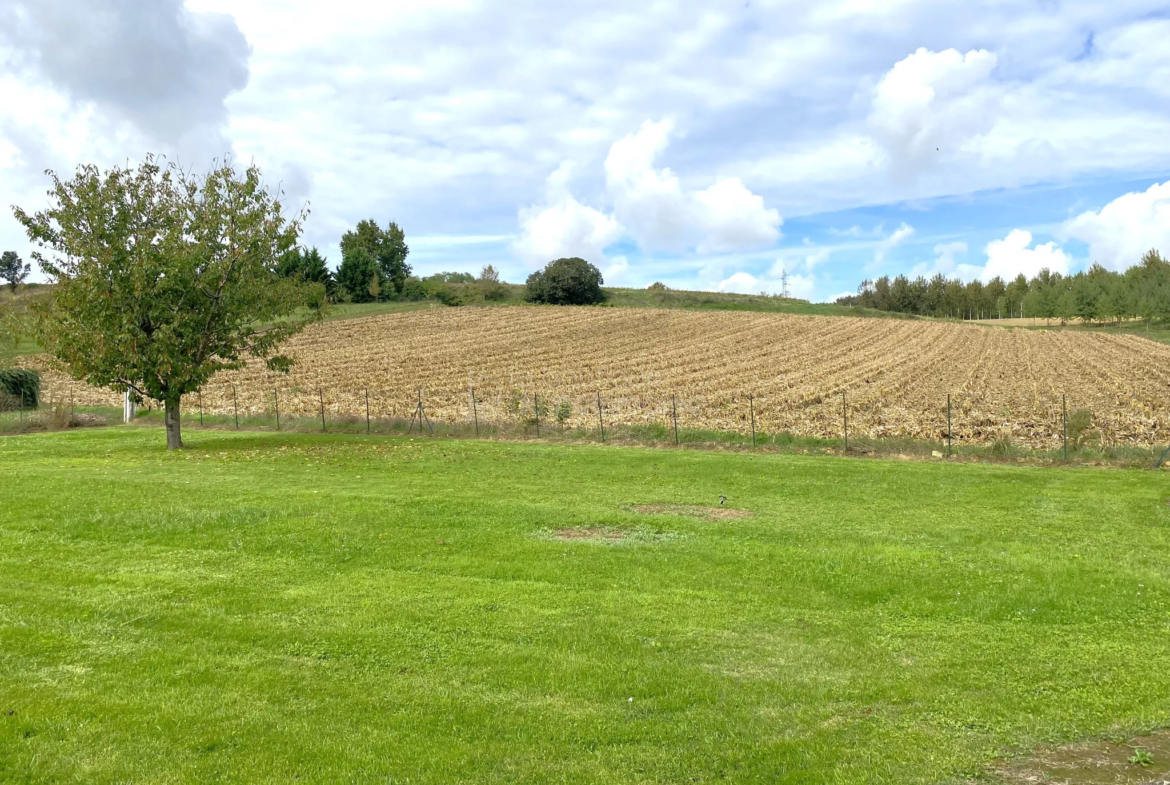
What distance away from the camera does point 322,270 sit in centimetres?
8300

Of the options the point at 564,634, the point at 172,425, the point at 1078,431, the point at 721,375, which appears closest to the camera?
the point at 564,634

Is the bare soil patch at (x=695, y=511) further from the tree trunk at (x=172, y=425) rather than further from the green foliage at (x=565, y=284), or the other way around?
the green foliage at (x=565, y=284)

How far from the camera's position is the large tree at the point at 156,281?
2216 cm

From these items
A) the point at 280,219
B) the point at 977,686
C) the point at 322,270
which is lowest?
the point at 977,686

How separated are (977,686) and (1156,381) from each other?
130ft

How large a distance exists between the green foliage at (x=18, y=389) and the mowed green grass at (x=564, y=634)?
2706cm

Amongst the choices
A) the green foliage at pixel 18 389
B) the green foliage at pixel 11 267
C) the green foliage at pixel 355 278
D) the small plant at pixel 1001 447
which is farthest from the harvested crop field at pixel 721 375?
the green foliage at pixel 11 267

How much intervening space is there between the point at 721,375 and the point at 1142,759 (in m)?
37.3

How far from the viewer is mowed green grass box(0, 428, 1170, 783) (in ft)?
18.4

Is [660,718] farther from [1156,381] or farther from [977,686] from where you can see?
[1156,381]

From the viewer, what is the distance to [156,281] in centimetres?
2278

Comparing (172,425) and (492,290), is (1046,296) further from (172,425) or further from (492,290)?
(172,425)

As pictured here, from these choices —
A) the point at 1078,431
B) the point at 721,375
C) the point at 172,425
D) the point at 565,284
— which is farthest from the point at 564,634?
the point at 565,284

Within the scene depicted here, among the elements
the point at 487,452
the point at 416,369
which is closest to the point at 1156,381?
the point at 487,452
